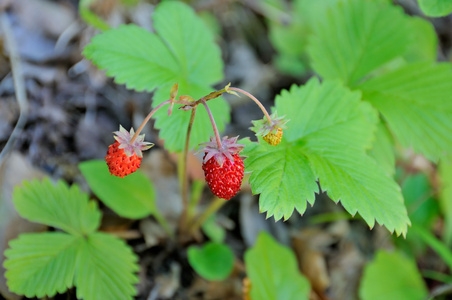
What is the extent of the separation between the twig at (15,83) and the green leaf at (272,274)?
1.31 meters

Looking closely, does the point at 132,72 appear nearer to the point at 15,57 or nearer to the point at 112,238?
the point at 112,238

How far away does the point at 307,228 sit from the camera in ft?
8.36

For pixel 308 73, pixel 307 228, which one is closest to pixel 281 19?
pixel 308 73

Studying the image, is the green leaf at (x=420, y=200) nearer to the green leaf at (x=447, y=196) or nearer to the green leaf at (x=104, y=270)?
the green leaf at (x=447, y=196)

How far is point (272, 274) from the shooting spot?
6.48 ft

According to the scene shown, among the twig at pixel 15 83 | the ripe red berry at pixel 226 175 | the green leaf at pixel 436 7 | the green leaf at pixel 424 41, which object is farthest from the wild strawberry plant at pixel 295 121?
the green leaf at pixel 424 41

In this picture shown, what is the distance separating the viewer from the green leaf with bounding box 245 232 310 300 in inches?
75.7

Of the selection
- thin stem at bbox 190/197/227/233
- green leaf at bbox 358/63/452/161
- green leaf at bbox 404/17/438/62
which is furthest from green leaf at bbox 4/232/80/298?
green leaf at bbox 404/17/438/62

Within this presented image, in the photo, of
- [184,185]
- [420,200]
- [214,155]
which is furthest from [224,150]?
[420,200]

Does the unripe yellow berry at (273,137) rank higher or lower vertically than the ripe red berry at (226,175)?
higher

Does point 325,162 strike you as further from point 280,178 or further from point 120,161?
point 120,161

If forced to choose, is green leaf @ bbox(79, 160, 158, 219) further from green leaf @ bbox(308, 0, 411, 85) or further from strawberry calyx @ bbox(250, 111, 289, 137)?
green leaf @ bbox(308, 0, 411, 85)

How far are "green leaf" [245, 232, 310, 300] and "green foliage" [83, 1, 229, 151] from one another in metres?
0.73

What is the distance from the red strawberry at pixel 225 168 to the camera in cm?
128
